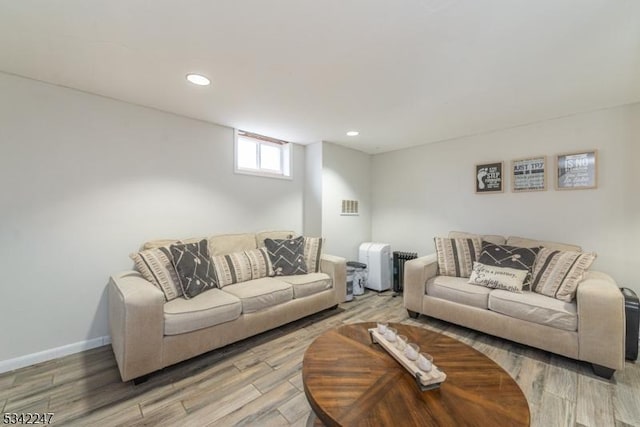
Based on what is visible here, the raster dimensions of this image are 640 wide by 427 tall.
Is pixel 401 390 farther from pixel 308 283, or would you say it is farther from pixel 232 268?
pixel 232 268

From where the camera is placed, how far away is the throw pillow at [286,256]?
10.0 feet

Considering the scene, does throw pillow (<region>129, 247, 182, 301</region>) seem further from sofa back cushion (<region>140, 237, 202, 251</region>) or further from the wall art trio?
the wall art trio

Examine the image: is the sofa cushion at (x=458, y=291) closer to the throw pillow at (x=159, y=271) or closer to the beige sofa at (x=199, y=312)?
the beige sofa at (x=199, y=312)

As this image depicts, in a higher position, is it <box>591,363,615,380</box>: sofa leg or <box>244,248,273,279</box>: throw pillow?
<box>244,248,273,279</box>: throw pillow

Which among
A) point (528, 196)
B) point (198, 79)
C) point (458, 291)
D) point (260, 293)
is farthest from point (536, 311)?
point (198, 79)

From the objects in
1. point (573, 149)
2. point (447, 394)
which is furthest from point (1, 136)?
point (573, 149)

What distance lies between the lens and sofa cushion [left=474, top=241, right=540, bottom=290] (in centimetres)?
261

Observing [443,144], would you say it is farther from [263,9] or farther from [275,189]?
[263,9]

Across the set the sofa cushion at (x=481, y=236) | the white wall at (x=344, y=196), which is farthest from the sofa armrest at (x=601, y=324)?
the white wall at (x=344, y=196)

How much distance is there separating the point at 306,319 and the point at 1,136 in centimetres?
305

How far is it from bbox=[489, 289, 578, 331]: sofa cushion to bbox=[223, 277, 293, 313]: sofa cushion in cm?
198

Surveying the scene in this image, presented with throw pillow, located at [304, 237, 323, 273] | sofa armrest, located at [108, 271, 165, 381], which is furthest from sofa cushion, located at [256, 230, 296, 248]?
sofa armrest, located at [108, 271, 165, 381]

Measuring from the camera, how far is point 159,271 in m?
2.28

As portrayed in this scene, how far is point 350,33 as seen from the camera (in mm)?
1554
